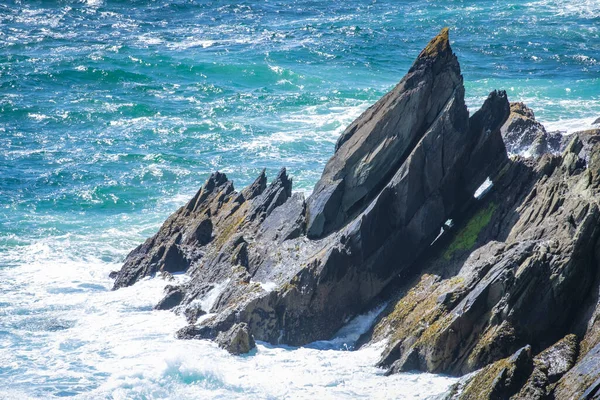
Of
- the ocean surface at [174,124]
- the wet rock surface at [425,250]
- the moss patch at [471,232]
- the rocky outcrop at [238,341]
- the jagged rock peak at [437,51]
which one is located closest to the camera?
the wet rock surface at [425,250]

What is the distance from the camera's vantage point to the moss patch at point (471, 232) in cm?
2781

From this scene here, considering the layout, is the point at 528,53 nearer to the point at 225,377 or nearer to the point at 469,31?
the point at 469,31

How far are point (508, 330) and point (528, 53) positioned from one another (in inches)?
Result: 2096

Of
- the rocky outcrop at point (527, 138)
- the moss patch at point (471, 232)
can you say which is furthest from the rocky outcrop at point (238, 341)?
the rocky outcrop at point (527, 138)

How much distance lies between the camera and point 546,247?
23016 mm

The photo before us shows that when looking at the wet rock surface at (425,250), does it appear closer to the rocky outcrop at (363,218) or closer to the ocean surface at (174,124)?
the rocky outcrop at (363,218)

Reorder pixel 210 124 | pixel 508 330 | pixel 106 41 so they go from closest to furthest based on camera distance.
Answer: pixel 508 330 → pixel 210 124 → pixel 106 41

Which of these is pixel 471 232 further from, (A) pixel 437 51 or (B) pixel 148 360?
(B) pixel 148 360

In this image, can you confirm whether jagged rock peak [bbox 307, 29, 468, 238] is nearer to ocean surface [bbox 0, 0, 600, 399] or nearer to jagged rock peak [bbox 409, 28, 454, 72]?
jagged rock peak [bbox 409, 28, 454, 72]

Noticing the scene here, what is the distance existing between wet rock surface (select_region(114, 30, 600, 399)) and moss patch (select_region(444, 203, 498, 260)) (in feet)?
0.14

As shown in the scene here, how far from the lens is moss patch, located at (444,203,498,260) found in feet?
91.2

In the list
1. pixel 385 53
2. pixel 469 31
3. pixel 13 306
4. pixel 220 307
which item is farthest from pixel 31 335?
pixel 469 31

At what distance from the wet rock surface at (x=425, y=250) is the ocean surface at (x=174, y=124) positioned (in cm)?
109

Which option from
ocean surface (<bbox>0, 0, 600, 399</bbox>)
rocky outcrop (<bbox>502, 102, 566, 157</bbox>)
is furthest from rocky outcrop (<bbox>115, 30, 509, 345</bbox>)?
rocky outcrop (<bbox>502, 102, 566, 157</bbox>)
